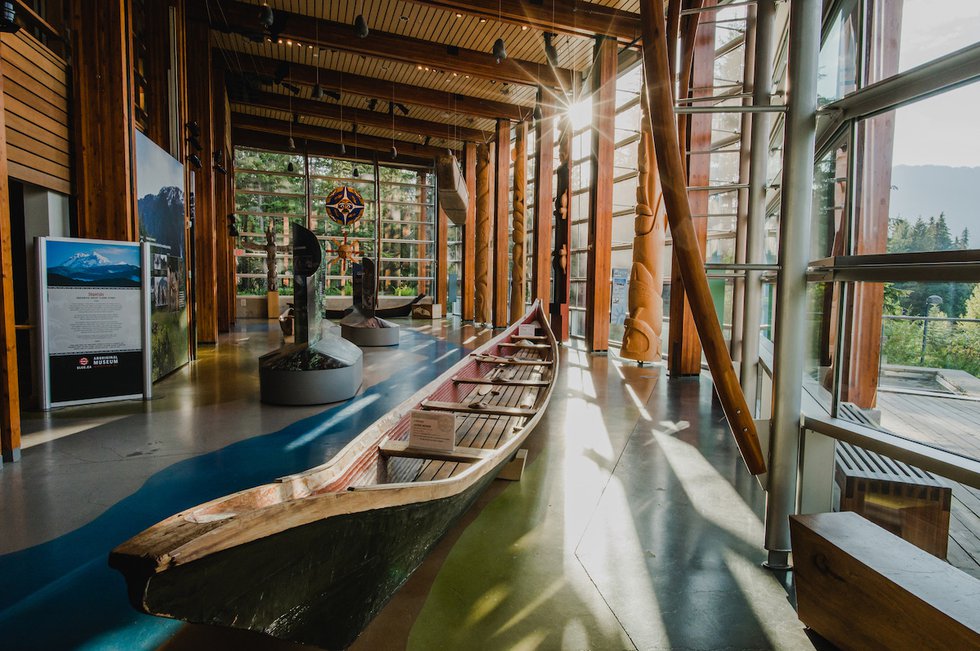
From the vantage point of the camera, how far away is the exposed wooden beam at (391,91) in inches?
471

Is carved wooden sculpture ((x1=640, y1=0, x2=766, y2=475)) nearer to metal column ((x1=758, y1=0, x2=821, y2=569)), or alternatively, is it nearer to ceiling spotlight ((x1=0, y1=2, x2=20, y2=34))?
metal column ((x1=758, y1=0, x2=821, y2=569))

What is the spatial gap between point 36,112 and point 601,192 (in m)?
7.65

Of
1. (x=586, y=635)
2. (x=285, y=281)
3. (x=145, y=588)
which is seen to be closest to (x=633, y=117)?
(x=586, y=635)

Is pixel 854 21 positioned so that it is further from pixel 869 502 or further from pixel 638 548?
pixel 638 548

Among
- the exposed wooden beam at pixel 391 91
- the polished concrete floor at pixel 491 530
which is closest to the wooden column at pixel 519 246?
the exposed wooden beam at pixel 391 91

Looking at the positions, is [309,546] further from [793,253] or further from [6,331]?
[6,331]

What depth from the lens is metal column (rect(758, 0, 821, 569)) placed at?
2.08 meters

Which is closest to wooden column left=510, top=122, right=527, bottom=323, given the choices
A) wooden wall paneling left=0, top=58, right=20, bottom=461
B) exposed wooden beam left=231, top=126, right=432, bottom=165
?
exposed wooden beam left=231, top=126, right=432, bottom=165

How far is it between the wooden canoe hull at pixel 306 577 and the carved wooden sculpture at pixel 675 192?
1068mm

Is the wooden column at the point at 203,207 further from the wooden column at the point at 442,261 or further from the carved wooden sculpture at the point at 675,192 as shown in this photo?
the carved wooden sculpture at the point at 675,192

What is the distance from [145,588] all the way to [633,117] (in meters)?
11.2

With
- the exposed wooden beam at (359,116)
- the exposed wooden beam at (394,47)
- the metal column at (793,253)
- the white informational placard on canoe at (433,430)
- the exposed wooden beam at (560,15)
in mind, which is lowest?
the white informational placard on canoe at (433,430)

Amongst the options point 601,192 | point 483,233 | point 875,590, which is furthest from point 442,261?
point 875,590

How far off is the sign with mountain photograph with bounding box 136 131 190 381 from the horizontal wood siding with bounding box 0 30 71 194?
0.84 metres
